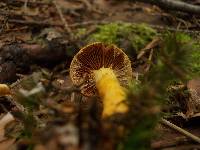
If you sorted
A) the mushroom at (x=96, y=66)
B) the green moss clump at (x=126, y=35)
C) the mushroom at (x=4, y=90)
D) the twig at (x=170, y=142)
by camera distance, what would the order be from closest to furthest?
the twig at (x=170, y=142) → the mushroom at (x=4, y=90) → the mushroom at (x=96, y=66) → the green moss clump at (x=126, y=35)

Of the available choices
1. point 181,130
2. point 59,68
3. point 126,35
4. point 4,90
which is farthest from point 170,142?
point 126,35

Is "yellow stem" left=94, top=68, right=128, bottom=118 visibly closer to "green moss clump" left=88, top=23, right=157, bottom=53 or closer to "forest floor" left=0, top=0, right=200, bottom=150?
"forest floor" left=0, top=0, right=200, bottom=150

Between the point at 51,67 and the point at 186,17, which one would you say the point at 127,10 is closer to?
the point at 186,17

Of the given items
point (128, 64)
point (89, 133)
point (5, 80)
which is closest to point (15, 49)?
point (5, 80)

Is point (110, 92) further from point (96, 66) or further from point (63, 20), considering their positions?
point (63, 20)

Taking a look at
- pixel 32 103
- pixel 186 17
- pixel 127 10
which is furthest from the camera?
pixel 127 10

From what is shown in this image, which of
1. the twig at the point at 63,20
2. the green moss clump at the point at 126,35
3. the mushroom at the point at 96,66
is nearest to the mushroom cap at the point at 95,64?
the mushroom at the point at 96,66

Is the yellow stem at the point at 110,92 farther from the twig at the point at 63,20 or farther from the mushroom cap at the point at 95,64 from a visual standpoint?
the twig at the point at 63,20
